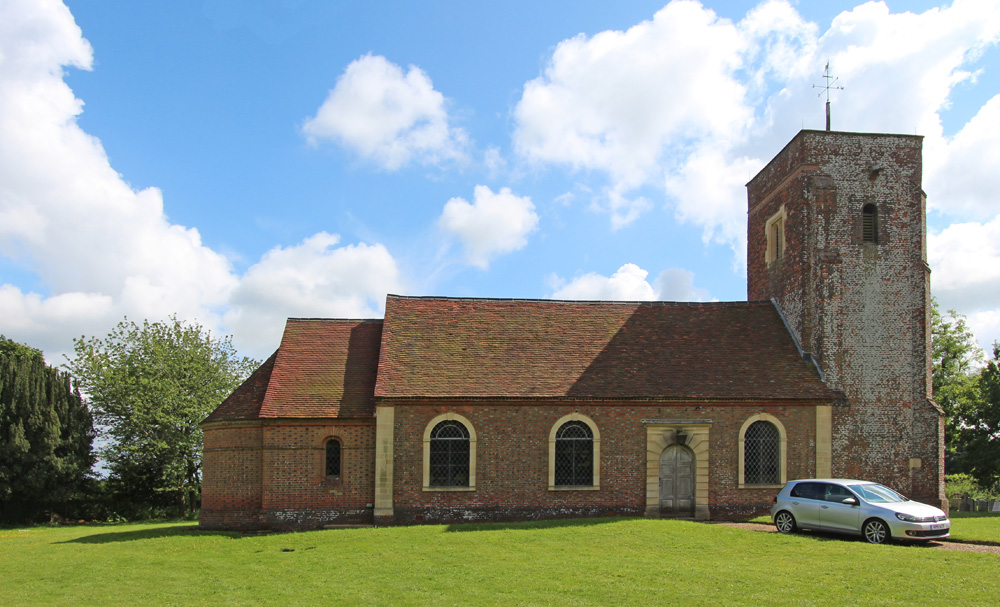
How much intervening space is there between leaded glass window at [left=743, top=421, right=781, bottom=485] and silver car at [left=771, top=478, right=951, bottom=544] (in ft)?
13.0

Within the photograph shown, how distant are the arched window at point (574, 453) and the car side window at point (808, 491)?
19.1ft

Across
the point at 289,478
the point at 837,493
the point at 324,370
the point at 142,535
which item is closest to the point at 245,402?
the point at 324,370

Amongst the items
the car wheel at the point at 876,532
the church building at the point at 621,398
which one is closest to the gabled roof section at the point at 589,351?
the church building at the point at 621,398

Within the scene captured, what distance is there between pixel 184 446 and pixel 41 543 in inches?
499

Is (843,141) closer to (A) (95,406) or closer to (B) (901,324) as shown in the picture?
(B) (901,324)

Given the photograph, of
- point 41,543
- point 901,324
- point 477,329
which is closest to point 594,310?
point 477,329

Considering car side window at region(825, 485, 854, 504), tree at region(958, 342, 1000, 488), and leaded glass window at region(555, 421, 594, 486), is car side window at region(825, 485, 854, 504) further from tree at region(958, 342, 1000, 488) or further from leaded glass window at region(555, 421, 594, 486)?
tree at region(958, 342, 1000, 488)

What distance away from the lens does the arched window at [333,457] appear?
21922 mm

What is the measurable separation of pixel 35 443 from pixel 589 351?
2520cm

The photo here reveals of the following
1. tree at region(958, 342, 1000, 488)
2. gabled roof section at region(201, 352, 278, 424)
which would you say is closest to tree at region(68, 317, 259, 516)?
gabled roof section at region(201, 352, 278, 424)

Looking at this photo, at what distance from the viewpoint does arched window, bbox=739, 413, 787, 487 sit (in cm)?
2233

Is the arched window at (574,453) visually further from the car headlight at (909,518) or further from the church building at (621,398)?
the car headlight at (909,518)

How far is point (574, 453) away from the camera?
22.0m

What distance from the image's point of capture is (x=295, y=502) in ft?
70.3
